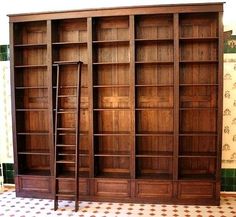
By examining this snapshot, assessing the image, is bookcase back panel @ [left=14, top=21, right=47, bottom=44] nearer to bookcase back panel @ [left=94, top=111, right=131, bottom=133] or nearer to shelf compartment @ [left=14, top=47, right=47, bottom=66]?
shelf compartment @ [left=14, top=47, right=47, bottom=66]

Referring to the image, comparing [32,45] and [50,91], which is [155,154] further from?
[32,45]

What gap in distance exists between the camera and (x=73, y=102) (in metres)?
4.35

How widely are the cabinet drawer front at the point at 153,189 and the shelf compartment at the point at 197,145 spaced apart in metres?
0.58

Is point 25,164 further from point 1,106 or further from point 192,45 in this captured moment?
point 192,45

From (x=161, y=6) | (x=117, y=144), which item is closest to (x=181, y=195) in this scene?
(x=117, y=144)

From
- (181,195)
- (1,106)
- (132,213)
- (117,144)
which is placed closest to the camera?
(132,213)

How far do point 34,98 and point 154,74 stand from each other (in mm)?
2026

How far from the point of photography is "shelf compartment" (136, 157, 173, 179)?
4203 millimetres

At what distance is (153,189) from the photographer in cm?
397

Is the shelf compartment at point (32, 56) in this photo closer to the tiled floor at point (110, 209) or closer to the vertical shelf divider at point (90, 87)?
the vertical shelf divider at point (90, 87)

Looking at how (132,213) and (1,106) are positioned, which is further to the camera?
(1,106)

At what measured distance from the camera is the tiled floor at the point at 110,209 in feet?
11.9

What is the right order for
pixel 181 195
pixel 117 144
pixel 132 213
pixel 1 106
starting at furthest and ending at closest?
pixel 1 106 < pixel 117 144 < pixel 181 195 < pixel 132 213

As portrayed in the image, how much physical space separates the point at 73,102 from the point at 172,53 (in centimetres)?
176
